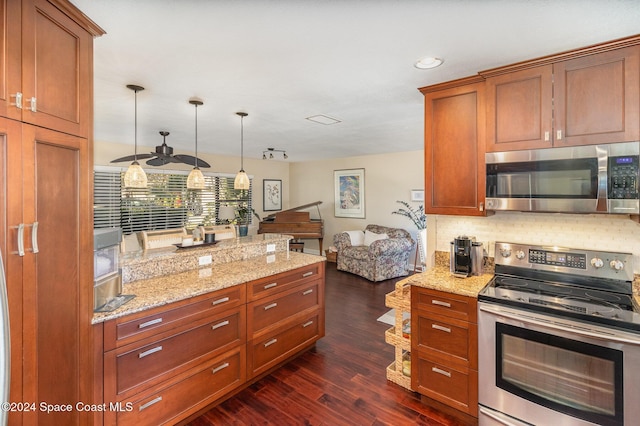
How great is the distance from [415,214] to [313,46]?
185 inches

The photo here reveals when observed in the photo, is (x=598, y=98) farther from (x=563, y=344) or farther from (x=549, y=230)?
(x=563, y=344)

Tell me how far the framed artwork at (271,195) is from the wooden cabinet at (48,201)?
586cm

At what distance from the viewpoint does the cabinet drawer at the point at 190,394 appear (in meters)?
1.80

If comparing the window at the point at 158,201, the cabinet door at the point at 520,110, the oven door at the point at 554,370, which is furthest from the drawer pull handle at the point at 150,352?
the window at the point at 158,201

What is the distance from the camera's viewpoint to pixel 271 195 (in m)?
7.67

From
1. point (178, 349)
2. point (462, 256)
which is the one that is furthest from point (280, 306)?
point (462, 256)

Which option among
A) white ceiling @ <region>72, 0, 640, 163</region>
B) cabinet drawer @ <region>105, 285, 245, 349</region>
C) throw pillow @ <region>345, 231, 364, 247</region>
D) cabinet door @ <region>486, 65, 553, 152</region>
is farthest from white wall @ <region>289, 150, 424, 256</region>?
cabinet drawer @ <region>105, 285, 245, 349</region>

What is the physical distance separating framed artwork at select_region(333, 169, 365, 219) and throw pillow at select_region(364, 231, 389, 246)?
26.8 inches

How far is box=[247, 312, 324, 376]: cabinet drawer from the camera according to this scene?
2.44 m

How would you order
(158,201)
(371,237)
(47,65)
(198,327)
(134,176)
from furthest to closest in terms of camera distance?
(371,237)
(158,201)
(134,176)
(198,327)
(47,65)

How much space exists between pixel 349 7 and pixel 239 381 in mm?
2518

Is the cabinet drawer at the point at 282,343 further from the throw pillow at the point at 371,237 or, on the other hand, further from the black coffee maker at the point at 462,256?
the throw pillow at the point at 371,237

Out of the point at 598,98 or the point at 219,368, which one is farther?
the point at 219,368

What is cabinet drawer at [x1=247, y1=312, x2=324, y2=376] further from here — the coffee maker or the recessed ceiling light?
the recessed ceiling light
